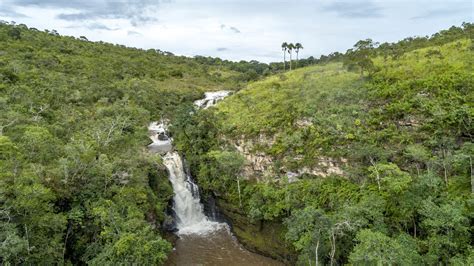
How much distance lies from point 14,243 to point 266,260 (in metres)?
17.9

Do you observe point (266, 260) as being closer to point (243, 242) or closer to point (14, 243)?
point (243, 242)

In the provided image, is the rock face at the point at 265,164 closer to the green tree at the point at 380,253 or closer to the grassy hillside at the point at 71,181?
the grassy hillside at the point at 71,181

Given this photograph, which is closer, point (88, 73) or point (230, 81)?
point (88, 73)

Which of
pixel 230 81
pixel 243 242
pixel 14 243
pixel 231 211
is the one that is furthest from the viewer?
pixel 230 81

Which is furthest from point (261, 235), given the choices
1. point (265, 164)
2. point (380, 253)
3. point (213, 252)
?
point (380, 253)

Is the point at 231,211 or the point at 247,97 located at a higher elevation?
the point at 247,97

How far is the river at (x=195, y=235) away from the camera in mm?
27359

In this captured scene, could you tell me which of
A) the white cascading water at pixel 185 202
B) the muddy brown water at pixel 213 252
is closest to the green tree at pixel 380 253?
the muddy brown water at pixel 213 252

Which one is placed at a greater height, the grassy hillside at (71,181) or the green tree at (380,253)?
the grassy hillside at (71,181)

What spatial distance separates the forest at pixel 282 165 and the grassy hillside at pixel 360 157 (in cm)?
11

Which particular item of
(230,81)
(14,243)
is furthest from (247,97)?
(230,81)

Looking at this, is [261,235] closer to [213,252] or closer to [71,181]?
[213,252]

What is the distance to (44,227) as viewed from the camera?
18953 millimetres

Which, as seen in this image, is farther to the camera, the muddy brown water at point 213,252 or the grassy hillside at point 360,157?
the muddy brown water at point 213,252
